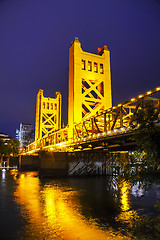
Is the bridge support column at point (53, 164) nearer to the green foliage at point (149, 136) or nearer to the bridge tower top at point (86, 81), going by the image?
the bridge tower top at point (86, 81)

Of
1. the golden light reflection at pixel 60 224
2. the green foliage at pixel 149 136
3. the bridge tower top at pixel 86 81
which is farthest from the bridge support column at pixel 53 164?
the green foliage at pixel 149 136

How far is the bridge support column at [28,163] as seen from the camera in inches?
2473

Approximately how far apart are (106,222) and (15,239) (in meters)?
3.75

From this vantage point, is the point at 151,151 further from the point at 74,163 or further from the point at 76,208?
the point at 74,163

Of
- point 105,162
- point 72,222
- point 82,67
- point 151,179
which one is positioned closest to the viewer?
point 151,179

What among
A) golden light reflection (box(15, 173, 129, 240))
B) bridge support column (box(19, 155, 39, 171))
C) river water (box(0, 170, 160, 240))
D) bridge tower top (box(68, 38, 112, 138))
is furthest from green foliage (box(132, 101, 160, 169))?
bridge support column (box(19, 155, 39, 171))

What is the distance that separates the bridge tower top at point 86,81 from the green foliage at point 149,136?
2693 cm

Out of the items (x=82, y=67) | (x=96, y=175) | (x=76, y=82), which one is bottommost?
(x=96, y=175)

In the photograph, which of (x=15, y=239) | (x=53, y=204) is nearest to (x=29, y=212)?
(x=53, y=204)

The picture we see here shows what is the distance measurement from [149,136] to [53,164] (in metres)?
30.9

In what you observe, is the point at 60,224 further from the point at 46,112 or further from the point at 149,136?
the point at 46,112

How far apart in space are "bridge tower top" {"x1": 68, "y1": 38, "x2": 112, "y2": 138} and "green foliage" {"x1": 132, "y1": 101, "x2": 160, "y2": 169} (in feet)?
88.4

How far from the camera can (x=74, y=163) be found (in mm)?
35656

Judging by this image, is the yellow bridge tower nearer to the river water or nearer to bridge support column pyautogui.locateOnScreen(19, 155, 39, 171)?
bridge support column pyautogui.locateOnScreen(19, 155, 39, 171)
